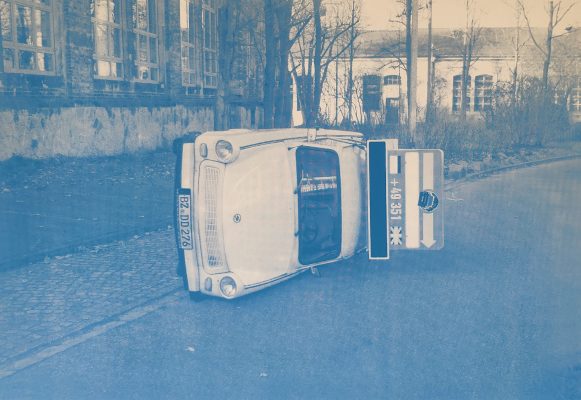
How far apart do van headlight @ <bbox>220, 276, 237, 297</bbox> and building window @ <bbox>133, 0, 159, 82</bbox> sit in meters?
17.3

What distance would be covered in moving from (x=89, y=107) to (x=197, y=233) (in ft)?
44.5

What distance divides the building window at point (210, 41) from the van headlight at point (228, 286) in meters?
22.2

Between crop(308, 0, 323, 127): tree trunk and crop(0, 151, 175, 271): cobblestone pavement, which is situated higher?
crop(308, 0, 323, 127): tree trunk

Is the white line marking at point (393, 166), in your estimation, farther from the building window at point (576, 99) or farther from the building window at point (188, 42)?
the building window at point (576, 99)

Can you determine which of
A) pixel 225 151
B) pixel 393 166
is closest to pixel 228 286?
pixel 225 151

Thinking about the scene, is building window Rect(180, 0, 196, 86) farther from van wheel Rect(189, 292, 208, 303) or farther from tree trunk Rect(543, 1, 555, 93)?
van wheel Rect(189, 292, 208, 303)

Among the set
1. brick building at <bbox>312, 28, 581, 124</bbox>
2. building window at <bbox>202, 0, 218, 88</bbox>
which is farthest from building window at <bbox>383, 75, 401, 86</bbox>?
building window at <bbox>202, 0, 218, 88</bbox>

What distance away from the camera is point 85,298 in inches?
262

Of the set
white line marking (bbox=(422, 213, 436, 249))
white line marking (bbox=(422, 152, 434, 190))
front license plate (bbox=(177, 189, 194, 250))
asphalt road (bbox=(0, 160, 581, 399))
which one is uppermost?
white line marking (bbox=(422, 152, 434, 190))

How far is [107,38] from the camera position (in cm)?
2061

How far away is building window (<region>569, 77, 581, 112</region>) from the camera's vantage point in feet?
91.5

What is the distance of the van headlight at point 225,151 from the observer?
6074 mm

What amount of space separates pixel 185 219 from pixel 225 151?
72 centimetres

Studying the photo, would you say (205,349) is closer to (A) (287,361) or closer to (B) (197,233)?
(A) (287,361)
